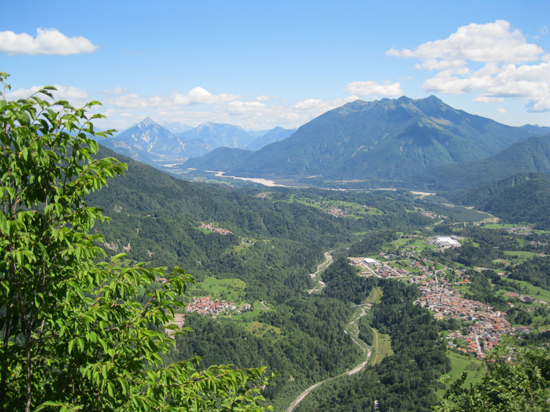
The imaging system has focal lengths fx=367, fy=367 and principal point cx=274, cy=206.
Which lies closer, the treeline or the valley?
the treeline

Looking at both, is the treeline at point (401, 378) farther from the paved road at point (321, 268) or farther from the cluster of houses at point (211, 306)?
the paved road at point (321, 268)

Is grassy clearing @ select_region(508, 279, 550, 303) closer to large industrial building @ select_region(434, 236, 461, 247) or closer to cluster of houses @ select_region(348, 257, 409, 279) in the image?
cluster of houses @ select_region(348, 257, 409, 279)

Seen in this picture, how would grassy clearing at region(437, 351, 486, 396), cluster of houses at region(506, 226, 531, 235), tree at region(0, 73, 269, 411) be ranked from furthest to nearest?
cluster of houses at region(506, 226, 531, 235)
grassy clearing at region(437, 351, 486, 396)
tree at region(0, 73, 269, 411)

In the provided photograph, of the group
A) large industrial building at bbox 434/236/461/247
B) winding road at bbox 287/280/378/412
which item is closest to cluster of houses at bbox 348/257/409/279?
winding road at bbox 287/280/378/412

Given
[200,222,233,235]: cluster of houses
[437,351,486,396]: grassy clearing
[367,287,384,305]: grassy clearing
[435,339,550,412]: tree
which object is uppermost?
[435,339,550,412]: tree

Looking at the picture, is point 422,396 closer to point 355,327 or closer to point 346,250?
point 355,327

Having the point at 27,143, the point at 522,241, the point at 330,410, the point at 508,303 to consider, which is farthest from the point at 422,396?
the point at 522,241

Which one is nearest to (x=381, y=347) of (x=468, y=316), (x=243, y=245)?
(x=468, y=316)
